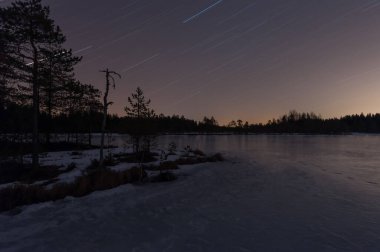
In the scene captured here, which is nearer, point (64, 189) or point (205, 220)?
point (205, 220)

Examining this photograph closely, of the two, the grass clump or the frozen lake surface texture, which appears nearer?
the frozen lake surface texture

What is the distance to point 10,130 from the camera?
33000 millimetres

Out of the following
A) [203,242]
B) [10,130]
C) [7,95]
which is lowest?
[203,242]

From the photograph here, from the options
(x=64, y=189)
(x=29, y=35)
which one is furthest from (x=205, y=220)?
(x=29, y=35)

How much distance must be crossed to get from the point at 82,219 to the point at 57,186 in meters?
4.94

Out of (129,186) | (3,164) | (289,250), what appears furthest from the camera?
(3,164)

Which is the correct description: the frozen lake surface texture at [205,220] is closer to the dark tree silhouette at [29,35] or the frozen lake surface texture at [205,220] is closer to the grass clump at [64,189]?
the grass clump at [64,189]

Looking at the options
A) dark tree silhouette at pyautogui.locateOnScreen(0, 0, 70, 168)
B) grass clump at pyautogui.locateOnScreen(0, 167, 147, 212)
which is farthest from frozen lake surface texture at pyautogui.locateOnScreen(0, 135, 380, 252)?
dark tree silhouette at pyautogui.locateOnScreen(0, 0, 70, 168)

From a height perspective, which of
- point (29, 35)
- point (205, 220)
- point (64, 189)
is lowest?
point (205, 220)

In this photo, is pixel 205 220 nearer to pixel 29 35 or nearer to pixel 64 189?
pixel 64 189

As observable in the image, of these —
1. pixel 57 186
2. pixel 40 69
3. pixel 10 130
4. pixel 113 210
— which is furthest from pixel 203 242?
pixel 10 130

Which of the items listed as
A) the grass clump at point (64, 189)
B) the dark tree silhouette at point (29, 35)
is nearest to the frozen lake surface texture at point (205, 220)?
the grass clump at point (64, 189)

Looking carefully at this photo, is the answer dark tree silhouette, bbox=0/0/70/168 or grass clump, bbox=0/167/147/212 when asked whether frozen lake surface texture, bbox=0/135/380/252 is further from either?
dark tree silhouette, bbox=0/0/70/168

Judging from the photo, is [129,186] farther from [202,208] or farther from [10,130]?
[10,130]
